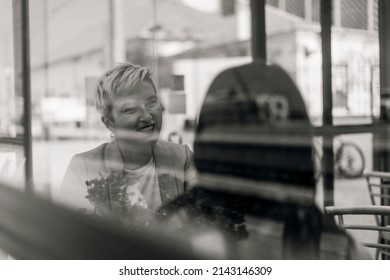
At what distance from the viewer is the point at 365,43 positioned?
199 cm

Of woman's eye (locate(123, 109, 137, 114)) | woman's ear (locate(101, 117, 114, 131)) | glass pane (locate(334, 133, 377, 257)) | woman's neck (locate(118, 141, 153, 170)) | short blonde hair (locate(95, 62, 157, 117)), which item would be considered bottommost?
glass pane (locate(334, 133, 377, 257))

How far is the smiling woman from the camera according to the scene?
1.33 m

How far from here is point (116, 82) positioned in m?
1.35

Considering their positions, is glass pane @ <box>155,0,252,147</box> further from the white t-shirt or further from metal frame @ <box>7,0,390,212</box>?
the white t-shirt

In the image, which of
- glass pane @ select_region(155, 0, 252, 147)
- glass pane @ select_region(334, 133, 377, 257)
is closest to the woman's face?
glass pane @ select_region(155, 0, 252, 147)

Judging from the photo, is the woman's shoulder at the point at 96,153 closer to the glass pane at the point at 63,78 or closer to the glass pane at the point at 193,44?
the glass pane at the point at 63,78

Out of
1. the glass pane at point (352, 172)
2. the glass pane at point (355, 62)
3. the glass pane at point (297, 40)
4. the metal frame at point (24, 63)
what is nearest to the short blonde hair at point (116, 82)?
the glass pane at point (297, 40)

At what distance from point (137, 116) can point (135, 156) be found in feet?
0.36

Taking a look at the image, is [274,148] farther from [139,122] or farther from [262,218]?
[139,122]

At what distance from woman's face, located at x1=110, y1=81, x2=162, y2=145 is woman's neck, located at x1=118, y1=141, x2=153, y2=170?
2cm

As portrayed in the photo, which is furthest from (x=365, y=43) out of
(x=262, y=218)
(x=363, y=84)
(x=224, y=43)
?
(x=262, y=218)

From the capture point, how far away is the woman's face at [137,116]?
1315mm

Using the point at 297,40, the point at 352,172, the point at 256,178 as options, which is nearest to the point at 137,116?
the point at 256,178

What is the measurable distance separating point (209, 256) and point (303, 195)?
0.26 m
